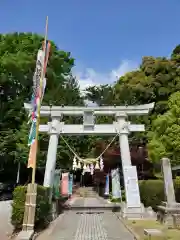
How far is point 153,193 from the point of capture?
17734 millimetres

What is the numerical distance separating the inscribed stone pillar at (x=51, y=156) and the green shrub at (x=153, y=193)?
5969 millimetres

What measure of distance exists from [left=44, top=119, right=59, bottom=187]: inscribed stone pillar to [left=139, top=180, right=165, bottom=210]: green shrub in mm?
5969

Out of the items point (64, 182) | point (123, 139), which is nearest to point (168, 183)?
point (123, 139)

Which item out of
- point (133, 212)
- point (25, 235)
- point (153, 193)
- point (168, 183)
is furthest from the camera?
point (153, 193)

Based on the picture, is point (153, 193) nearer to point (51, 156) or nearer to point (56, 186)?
point (56, 186)

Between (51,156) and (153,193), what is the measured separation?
6.67m

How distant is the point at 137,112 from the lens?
18.1 meters

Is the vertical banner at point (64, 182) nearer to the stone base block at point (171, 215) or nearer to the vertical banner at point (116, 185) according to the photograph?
the vertical banner at point (116, 185)

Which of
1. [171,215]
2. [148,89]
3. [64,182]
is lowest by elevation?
[171,215]

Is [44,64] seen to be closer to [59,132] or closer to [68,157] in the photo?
[59,132]

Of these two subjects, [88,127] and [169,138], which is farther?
[169,138]

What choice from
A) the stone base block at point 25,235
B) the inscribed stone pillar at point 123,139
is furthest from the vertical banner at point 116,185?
the stone base block at point 25,235

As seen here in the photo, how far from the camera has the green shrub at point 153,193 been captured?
17406mm

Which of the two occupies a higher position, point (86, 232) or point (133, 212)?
point (133, 212)
